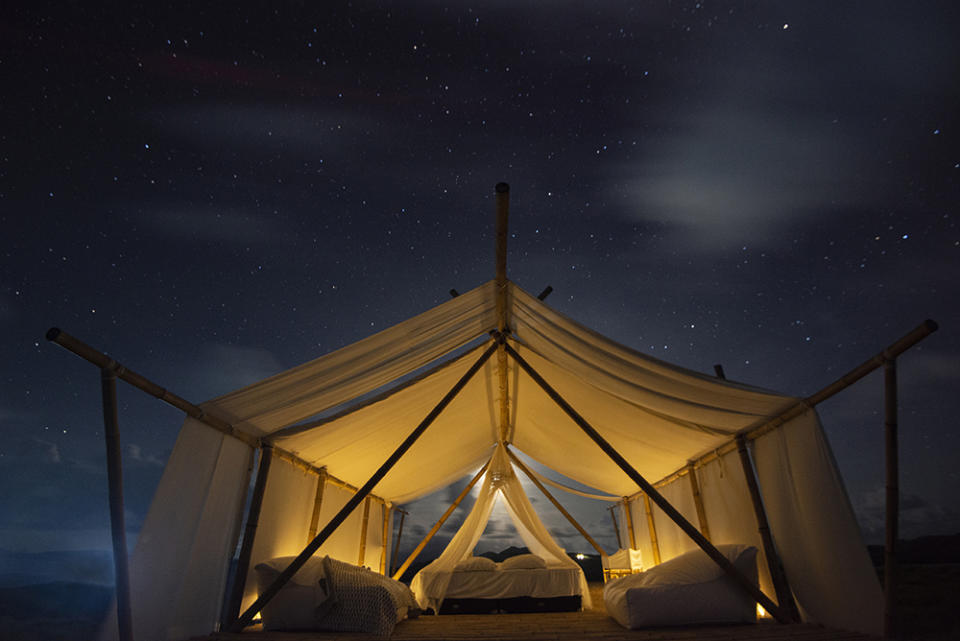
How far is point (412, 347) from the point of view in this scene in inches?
161

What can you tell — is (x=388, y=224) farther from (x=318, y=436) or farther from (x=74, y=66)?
(x=74, y=66)

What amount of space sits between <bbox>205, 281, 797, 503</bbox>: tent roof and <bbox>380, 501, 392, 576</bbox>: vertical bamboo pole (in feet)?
3.63

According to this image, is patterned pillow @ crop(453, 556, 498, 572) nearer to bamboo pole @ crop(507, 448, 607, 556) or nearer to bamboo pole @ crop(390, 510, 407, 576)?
bamboo pole @ crop(507, 448, 607, 556)

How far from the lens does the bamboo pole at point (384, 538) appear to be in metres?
8.81

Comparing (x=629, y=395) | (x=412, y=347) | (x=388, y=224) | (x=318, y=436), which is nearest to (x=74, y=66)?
(x=388, y=224)

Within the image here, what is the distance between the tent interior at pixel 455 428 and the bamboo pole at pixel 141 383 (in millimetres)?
54

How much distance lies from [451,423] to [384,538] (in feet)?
12.0

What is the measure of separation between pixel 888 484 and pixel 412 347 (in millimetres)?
3299

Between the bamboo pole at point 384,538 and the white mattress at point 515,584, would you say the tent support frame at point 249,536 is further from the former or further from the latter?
the bamboo pole at point 384,538

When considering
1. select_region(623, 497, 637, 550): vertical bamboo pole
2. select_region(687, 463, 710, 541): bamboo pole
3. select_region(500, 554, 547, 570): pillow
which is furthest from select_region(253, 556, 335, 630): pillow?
select_region(623, 497, 637, 550): vertical bamboo pole

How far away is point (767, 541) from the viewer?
4.39 metres

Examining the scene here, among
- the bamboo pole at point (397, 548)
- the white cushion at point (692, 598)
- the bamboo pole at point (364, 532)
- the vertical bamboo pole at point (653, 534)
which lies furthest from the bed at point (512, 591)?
the bamboo pole at point (397, 548)

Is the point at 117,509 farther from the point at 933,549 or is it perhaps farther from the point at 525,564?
the point at 933,549

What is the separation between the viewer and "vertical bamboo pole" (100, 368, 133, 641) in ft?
8.71
